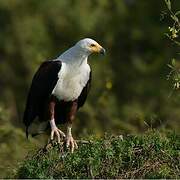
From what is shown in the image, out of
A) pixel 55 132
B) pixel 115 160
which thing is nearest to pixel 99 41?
pixel 55 132

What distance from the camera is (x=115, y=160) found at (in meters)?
8.90

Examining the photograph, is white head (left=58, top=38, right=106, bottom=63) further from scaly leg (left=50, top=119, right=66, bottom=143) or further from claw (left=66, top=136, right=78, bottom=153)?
claw (left=66, top=136, right=78, bottom=153)

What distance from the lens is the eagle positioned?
36.3 feet

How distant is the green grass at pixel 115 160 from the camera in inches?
345

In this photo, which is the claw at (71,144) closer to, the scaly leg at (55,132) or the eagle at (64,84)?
the scaly leg at (55,132)

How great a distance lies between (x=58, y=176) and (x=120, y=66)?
20217 mm

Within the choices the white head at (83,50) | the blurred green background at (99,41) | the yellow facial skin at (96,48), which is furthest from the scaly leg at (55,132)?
the blurred green background at (99,41)

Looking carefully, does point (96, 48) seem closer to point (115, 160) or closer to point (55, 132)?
point (55, 132)

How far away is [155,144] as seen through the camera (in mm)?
9062

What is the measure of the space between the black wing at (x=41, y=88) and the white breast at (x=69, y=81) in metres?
0.06

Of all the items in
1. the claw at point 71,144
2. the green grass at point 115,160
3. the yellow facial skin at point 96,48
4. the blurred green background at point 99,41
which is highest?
the yellow facial skin at point 96,48

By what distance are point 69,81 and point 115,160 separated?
2.39 meters

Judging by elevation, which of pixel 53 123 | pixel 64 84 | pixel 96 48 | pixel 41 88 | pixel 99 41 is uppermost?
pixel 96 48

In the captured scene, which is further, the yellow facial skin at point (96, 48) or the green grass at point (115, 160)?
the yellow facial skin at point (96, 48)
